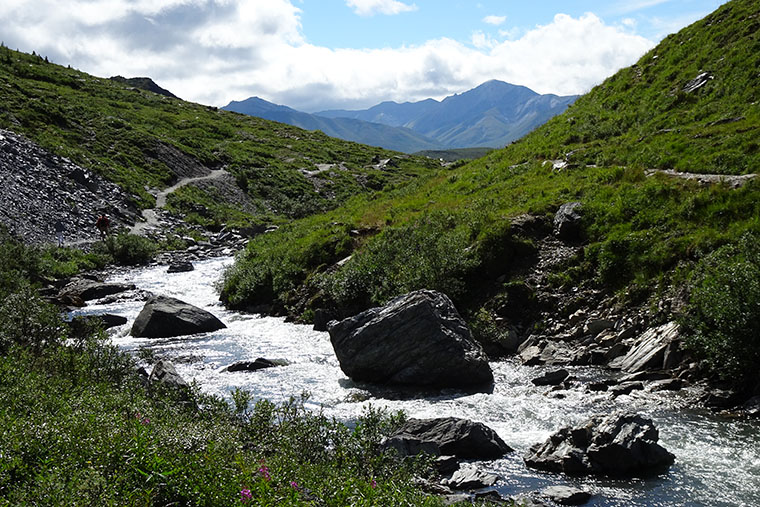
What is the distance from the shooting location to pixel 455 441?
14.0 m

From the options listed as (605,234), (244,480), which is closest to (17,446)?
(244,480)

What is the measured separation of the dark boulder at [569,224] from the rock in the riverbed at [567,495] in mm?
16232

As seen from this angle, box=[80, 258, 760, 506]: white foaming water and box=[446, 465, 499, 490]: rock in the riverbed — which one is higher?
box=[80, 258, 760, 506]: white foaming water

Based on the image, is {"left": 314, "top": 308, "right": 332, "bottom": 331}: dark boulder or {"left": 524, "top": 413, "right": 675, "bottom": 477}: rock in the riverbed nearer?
{"left": 524, "top": 413, "right": 675, "bottom": 477}: rock in the riverbed

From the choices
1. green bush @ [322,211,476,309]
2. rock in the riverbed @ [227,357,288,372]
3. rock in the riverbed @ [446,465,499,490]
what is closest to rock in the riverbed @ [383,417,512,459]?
rock in the riverbed @ [446,465,499,490]

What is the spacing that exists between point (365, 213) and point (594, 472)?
100 feet

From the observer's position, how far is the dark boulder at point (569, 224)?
1029 inches

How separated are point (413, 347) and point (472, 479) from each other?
7.64 meters

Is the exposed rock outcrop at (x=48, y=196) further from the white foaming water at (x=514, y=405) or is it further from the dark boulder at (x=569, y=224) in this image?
the dark boulder at (x=569, y=224)

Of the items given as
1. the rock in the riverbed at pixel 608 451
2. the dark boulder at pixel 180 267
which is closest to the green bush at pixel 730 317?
the rock in the riverbed at pixel 608 451

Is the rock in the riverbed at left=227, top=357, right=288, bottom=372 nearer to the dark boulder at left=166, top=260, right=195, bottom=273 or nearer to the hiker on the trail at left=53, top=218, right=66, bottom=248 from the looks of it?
the dark boulder at left=166, top=260, right=195, bottom=273

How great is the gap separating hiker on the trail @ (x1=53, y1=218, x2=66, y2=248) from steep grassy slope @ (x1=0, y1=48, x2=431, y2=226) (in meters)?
17.3

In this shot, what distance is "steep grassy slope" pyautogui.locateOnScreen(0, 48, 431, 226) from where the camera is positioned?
75.8m

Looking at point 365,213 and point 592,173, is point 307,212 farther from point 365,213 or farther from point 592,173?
point 592,173
